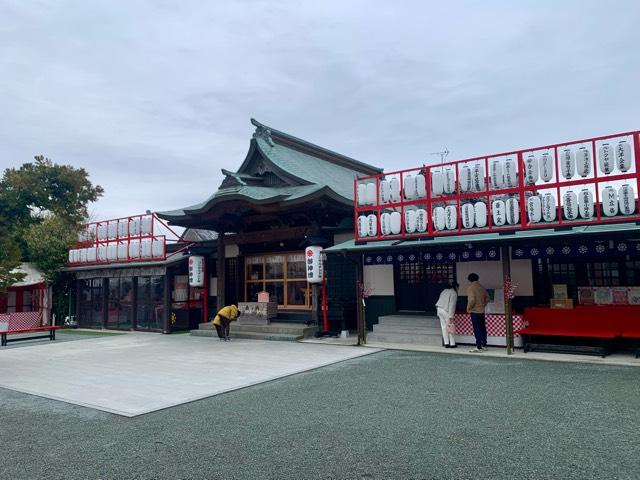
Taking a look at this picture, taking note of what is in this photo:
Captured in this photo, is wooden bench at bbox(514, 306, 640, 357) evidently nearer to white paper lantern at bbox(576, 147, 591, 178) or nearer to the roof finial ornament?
white paper lantern at bbox(576, 147, 591, 178)

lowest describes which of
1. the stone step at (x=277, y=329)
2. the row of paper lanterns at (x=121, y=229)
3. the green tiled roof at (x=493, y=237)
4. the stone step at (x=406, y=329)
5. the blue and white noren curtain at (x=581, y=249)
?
the stone step at (x=277, y=329)

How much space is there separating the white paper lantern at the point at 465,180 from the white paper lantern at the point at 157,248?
12.8 metres

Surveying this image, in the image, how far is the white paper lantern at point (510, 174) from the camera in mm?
11023

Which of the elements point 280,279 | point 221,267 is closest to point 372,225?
point 280,279

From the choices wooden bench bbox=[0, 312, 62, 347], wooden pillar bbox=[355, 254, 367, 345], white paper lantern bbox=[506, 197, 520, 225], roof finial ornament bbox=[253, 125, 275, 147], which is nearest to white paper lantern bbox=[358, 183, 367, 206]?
wooden pillar bbox=[355, 254, 367, 345]

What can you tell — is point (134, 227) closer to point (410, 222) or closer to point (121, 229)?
point (121, 229)

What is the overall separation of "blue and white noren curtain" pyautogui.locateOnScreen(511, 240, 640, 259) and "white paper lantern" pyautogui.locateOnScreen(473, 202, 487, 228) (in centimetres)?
104

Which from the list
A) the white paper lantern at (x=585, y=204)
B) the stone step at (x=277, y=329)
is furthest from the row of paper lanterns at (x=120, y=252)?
the white paper lantern at (x=585, y=204)

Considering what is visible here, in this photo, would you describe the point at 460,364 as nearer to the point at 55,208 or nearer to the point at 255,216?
the point at 255,216

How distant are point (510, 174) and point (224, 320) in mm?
10034

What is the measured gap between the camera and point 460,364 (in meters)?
9.78

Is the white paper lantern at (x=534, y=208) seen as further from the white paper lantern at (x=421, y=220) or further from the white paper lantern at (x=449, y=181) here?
the white paper lantern at (x=421, y=220)

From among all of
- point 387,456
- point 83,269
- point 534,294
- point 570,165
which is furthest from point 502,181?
point 83,269

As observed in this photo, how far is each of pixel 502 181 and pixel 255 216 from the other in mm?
9408
